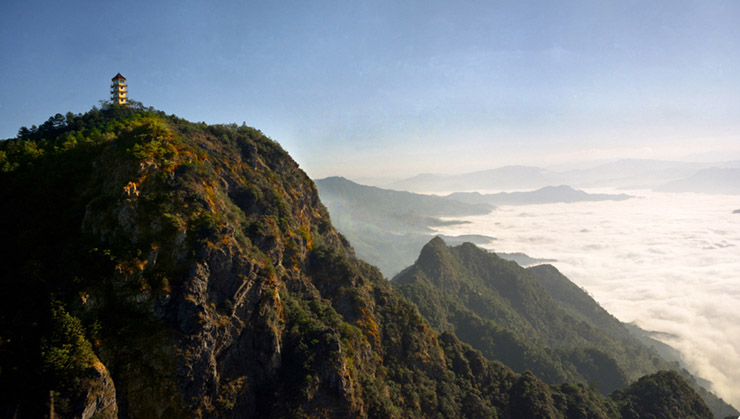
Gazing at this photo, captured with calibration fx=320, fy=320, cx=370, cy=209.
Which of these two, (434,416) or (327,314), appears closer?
(327,314)

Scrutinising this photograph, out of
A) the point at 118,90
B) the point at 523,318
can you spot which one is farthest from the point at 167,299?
the point at 523,318

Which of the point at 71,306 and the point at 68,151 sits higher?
the point at 68,151

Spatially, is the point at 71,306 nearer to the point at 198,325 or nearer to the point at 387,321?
the point at 198,325

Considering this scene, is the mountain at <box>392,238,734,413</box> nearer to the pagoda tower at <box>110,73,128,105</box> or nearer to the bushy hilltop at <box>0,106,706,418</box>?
the bushy hilltop at <box>0,106,706,418</box>

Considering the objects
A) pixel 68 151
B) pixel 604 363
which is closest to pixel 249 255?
pixel 68 151

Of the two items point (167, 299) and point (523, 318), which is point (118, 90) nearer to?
point (167, 299)

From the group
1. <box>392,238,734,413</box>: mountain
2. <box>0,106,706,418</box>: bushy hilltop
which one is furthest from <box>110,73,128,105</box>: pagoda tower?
<box>392,238,734,413</box>: mountain
